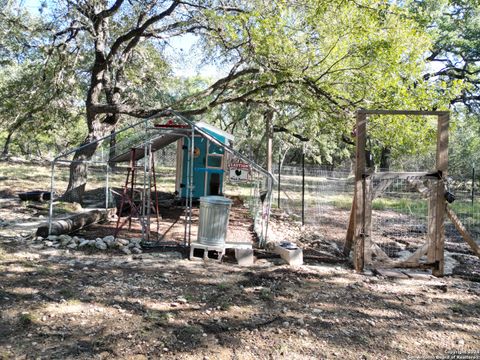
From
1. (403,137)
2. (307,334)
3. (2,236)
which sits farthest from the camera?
(403,137)

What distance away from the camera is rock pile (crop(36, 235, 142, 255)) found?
728 cm

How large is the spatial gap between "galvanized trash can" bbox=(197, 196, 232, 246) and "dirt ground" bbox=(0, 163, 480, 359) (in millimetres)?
435

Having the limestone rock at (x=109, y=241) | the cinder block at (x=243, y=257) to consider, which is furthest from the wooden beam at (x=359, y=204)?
the limestone rock at (x=109, y=241)

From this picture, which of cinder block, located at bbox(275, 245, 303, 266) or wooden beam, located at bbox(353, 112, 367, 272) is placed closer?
wooden beam, located at bbox(353, 112, 367, 272)

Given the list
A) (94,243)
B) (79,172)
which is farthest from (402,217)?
(79,172)

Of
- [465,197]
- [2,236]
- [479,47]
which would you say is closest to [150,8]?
[2,236]

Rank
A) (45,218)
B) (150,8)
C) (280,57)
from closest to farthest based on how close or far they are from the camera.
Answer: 1. (280,57)
2. (45,218)
3. (150,8)

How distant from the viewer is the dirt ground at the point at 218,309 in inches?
145

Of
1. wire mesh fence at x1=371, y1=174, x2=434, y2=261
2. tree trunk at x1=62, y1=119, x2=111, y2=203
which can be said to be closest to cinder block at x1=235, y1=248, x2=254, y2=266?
wire mesh fence at x1=371, y1=174, x2=434, y2=261

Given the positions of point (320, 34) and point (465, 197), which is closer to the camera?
point (320, 34)

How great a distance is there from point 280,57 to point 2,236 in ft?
21.7

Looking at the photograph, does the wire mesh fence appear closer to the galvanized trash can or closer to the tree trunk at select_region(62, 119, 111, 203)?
the galvanized trash can

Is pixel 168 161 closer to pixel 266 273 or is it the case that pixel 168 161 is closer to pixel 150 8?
pixel 150 8

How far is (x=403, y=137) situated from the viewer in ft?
31.0
